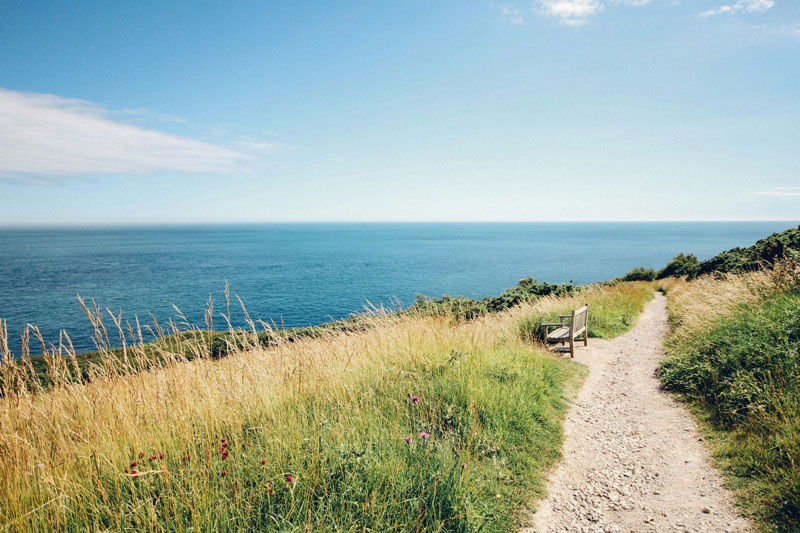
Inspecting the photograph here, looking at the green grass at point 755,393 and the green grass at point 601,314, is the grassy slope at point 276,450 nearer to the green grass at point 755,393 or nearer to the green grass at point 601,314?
the green grass at point 755,393

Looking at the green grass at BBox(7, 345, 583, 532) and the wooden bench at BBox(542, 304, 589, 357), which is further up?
the green grass at BBox(7, 345, 583, 532)

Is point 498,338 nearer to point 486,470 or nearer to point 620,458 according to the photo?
point 620,458

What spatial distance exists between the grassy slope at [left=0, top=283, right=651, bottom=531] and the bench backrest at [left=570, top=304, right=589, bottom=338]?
4.61 metres

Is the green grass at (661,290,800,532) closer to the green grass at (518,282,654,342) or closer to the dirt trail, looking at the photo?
the dirt trail

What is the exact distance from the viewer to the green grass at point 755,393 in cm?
371

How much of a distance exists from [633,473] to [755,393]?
2563 mm

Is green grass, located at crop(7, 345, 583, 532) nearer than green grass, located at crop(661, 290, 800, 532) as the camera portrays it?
Yes

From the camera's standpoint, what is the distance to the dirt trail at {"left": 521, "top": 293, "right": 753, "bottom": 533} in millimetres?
3670

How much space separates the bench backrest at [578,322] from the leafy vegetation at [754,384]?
209cm

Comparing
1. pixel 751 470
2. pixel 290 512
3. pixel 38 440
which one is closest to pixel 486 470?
pixel 290 512

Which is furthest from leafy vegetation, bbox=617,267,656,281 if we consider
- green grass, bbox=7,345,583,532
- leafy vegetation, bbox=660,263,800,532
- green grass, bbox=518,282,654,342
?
green grass, bbox=7,345,583,532

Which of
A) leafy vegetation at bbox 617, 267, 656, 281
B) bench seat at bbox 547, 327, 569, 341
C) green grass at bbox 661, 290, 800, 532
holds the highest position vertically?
green grass at bbox 661, 290, 800, 532

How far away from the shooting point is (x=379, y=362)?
5684 millimetres

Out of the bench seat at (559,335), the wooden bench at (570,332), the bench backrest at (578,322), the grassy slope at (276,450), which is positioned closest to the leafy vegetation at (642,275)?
the wooden bench at (570,332)
